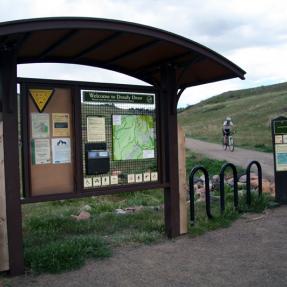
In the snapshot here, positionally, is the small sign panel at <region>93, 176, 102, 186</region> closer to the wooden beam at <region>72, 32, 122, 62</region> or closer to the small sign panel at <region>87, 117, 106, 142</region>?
the small sign panel at <region>87, 117, 106, 142</region>

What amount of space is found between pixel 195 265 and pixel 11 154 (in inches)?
98.3

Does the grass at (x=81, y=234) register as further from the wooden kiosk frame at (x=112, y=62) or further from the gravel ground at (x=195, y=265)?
the wooden kiosk frame at (x=112, y=62)

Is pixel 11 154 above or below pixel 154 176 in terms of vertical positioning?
above

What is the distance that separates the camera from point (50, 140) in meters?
6.05

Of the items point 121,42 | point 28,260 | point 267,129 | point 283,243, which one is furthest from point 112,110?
point 267,129

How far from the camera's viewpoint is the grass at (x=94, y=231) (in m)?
5.93

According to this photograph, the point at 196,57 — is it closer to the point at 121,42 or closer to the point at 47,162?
the point at 121,42

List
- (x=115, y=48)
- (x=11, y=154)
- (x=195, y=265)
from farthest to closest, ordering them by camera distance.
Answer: (x=115, y=48)
(x=195, y=265)
(x=11, y=154)

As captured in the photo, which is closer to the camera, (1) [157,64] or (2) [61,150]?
(2) [61,150]

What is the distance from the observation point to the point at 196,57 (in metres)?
6.77

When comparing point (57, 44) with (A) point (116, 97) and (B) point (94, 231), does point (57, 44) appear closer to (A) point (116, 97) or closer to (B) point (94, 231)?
(A) point (116, 97)

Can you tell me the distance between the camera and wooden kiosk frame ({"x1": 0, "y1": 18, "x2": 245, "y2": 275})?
5.49 metres

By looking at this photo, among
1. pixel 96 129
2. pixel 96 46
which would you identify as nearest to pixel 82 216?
pixel 96 129

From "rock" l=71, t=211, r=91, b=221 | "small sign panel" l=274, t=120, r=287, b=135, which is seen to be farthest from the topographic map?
"small sign panel" l=274, t=120, r=287, b=135
